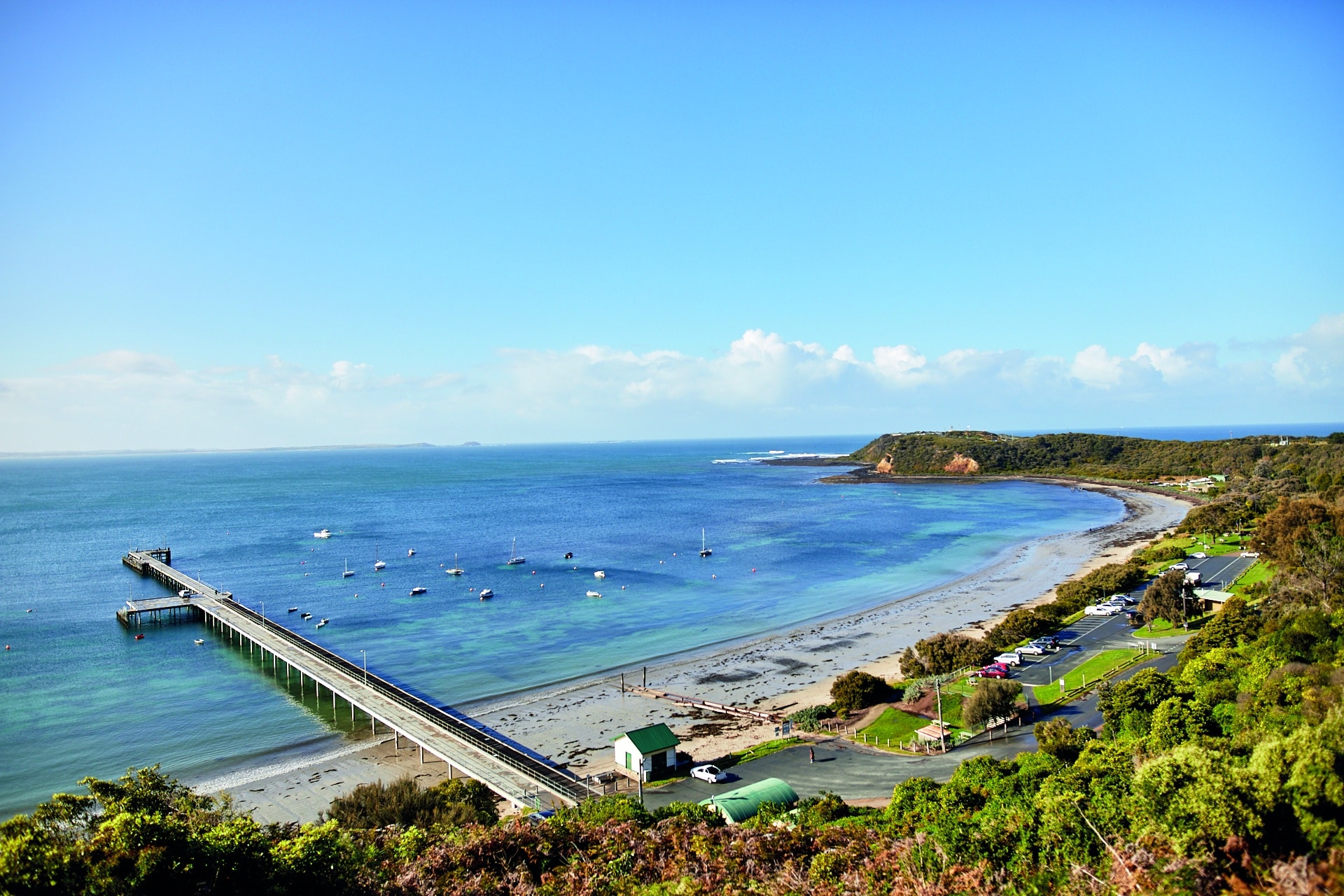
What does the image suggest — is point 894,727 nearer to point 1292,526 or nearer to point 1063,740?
point 1063,740

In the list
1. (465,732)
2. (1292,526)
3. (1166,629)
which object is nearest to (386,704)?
(465,732)

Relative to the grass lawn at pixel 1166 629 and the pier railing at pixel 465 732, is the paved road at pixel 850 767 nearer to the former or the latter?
the pier railing at pixel 465 732

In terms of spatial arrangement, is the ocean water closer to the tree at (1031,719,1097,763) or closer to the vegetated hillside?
the tree at (1031,719,1097,763)

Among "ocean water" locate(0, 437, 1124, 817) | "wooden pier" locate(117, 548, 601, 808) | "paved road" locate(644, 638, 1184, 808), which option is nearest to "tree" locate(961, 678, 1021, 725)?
"paved road" locate(644, 638, 1184, 808)

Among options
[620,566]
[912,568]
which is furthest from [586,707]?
[912,568]

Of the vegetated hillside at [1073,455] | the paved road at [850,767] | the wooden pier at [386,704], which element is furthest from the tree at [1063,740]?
the vegetated hillside at [1073,455]
